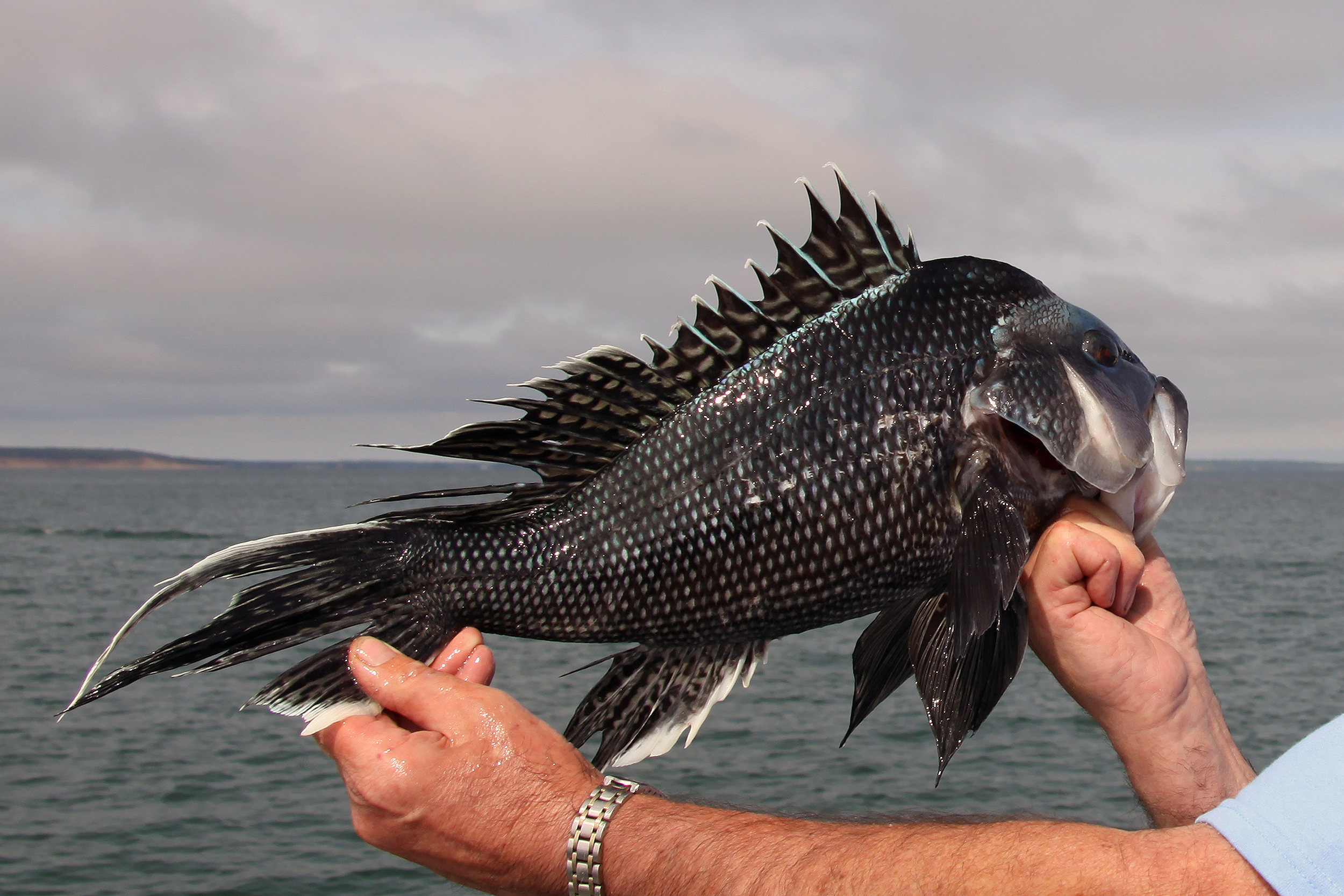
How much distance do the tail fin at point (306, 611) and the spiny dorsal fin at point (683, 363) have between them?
350 mm

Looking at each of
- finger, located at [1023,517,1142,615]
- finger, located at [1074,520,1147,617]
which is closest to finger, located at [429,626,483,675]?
finger, located at [1023,517,1142,615]

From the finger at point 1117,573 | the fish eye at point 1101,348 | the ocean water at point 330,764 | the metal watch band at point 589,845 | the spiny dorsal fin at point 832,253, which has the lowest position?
the ocean water at point 330,764

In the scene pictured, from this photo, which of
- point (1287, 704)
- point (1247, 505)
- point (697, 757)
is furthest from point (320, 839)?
point (1247, 505)

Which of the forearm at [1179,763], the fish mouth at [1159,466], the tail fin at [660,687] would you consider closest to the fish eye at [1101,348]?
the fish mouth at [1159,466]

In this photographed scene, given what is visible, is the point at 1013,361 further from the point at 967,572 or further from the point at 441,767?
the point at 441,767

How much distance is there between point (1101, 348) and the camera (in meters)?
2.75

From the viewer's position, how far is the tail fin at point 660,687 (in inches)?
104

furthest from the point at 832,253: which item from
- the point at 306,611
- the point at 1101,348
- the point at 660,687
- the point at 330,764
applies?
the point at 330,764

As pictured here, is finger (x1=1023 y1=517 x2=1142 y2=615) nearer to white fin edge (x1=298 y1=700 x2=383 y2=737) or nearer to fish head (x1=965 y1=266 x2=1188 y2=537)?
fish head (x1=965 y1=266 x2=1188 y2=537)

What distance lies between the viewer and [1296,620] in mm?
29859

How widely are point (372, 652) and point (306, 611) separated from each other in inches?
7.0

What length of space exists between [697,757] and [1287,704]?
11.6 meters

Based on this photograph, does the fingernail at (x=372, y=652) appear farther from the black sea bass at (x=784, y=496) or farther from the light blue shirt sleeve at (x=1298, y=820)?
the light blue shirt sleeve at (x=1298, y=820)

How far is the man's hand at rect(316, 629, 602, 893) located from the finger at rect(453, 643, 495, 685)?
161 millimetres
